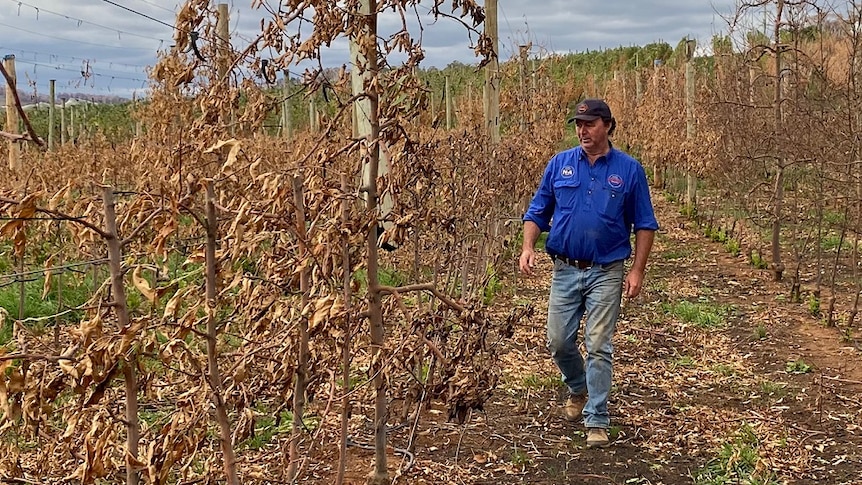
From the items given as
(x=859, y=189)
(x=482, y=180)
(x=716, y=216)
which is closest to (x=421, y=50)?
(x=482, y=180)

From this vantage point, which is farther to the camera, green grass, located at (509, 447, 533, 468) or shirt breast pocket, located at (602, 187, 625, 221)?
shirt breast pocket, located at (602, 187, 625, 221)

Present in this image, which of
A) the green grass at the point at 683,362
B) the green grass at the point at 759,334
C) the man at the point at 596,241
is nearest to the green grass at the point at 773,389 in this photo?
the green grass at the point at 683,362

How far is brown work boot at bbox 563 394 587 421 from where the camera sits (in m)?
4.95

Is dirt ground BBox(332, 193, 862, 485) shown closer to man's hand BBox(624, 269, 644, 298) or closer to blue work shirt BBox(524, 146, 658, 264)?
man's hand BBox(624, 269, 644, 298)

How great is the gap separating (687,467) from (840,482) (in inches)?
29.8

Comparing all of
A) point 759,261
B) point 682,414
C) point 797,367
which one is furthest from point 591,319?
point 759,261

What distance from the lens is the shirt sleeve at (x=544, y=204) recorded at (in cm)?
479

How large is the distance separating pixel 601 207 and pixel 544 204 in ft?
1.25

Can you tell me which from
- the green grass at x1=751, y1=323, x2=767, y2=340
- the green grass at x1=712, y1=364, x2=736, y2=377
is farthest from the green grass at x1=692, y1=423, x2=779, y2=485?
the green grass at x1=751, y1=323, x2=767, y2=340

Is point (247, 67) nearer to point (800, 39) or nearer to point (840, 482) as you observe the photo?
point (840, 482)

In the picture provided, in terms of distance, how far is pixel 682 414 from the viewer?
5.05 metres

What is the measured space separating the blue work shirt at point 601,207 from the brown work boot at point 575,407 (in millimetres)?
955

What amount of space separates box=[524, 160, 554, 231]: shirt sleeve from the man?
2.8 inches

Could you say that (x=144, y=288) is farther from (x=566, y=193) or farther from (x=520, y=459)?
(x=566, y=193)
